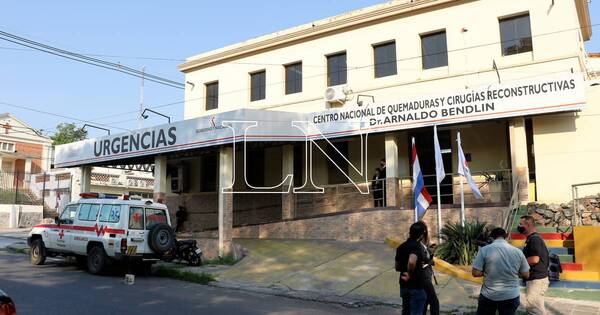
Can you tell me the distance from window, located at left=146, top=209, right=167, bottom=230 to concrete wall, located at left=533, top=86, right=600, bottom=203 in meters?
11.1

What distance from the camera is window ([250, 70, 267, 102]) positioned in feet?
74.5

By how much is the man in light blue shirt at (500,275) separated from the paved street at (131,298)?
349cm

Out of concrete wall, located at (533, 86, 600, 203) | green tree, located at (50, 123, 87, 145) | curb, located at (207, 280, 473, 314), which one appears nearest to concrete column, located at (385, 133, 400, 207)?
concrete wall, located at (533, 86, 600, 203)

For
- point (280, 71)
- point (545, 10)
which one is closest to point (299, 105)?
point (280, 71)

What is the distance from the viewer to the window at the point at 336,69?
2052cm

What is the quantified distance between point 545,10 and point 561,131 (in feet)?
13.9

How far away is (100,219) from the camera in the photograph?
13500 mm

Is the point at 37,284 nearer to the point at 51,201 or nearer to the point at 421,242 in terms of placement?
the point at 421,242

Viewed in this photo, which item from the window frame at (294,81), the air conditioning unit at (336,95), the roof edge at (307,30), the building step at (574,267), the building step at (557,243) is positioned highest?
the roof edge at (307,30)

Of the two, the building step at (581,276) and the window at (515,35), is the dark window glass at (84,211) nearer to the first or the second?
the building step at (581,276)

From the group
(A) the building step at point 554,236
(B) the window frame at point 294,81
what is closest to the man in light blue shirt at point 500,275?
(A) the building step at point 554,236

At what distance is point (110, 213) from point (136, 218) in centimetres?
74

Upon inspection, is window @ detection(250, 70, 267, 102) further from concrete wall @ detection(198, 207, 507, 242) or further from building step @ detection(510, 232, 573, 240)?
building step @ detection(510, 232, 573, 240)

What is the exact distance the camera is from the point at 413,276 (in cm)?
605
